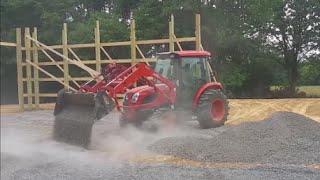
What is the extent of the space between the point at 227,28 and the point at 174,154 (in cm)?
2088

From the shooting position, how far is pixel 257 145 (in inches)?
362

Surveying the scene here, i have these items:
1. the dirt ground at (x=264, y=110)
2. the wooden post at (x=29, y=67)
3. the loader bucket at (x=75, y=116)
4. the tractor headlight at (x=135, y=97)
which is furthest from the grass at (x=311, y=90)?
the loader bucket at (x=75, y=116)

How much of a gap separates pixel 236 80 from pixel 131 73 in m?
18.3

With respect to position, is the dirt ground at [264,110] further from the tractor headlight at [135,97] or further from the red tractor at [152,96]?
the tractor headlight at [135,97]

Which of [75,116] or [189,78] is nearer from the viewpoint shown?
[75,116]

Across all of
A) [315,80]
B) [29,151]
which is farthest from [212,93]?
[315,80]

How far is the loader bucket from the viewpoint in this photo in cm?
969

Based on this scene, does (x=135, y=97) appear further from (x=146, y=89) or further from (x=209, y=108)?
(x=209, y=108)

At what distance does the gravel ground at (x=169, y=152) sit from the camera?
7.39m

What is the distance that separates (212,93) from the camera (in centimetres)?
1250

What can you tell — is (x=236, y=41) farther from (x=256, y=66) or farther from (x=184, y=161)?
(x=184, y=161)

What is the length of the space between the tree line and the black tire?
1294 centimetres

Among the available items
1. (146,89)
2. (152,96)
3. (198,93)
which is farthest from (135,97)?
(198,93)

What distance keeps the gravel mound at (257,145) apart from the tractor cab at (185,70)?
1750 mm
